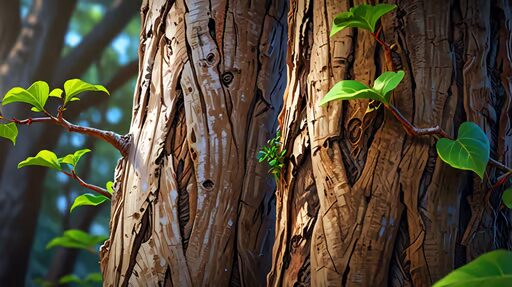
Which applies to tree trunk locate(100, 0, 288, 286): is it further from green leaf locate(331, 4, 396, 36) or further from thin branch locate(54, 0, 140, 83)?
thin branch locate(54, 0, 140, 83)

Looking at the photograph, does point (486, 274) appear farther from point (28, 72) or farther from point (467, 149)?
point (28, 72)

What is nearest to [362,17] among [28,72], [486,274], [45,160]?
[486,274]

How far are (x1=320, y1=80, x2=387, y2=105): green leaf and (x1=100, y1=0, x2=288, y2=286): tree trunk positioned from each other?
0.36 m

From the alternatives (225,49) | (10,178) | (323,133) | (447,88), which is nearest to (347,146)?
(323,133)

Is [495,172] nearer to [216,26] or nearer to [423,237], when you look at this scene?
[423,237]

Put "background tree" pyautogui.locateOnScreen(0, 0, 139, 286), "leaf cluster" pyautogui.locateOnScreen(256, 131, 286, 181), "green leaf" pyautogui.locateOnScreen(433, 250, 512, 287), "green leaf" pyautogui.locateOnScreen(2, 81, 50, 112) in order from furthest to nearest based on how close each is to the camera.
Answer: "background tree" pyautogui.locateOnScreen(0, 0, 139, 286)
"green leaf" pyautogui.locateOnScreen(2, 81, 50, 112)
"leaf cluster" pyautogui.locateOnScreen(256, 131, 286, 181)
"green leaf" pyautogui.locateOnScreen(433, 250, 512, 287)

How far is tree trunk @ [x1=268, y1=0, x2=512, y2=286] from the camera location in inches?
26.3

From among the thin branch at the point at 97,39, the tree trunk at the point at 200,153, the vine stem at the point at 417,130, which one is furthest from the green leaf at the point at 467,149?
the thin branch at the point at 97,39

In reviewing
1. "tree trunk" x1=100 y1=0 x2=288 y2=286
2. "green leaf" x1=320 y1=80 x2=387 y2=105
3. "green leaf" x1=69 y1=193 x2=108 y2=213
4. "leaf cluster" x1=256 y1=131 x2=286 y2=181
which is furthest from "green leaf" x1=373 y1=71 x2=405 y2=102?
"green leaf" x1=69 y1=193 x2=108 y2=213

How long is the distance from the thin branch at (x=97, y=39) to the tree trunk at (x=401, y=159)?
281 centimetres

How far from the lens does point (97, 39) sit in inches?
132

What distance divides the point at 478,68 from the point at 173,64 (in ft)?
1.71

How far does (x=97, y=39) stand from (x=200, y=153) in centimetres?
260

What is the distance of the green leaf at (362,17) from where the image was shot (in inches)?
25.8
